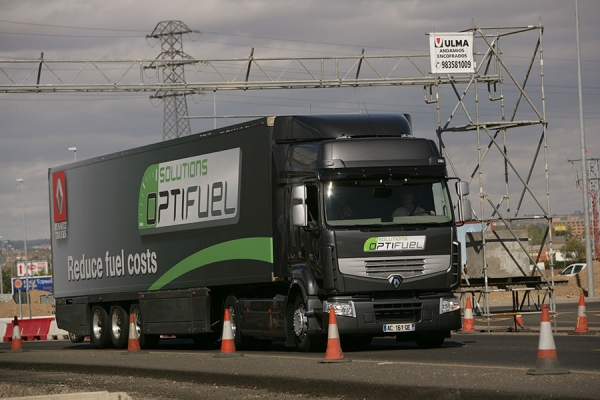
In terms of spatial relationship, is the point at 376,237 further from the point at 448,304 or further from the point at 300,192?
the point at 448,304

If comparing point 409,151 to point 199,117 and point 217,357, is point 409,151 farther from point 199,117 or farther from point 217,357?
point 199,117

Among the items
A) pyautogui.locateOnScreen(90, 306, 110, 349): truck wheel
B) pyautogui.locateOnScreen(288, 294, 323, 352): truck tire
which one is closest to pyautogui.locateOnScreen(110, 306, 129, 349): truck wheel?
pyautogui.locateOnScreen(90, 306, 110, 349): truck wheel

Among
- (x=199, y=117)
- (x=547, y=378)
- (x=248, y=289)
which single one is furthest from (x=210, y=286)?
(x=199, y=117)

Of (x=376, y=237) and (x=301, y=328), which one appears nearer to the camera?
(x=376, y=237)

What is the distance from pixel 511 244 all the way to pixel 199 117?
2526 centimetres

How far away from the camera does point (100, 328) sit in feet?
82.6

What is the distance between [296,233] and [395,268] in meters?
1.79

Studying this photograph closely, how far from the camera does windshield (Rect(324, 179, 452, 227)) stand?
1770 centimetres

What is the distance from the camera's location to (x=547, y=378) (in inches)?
437

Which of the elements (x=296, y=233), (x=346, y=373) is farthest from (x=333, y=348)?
(x=296, y=233)

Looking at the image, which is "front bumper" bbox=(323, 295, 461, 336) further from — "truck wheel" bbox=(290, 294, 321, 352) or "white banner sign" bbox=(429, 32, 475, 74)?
"white banner sign" bbox=(429, 32, 475, 74)

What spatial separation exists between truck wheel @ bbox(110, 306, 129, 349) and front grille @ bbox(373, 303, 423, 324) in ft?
26.4

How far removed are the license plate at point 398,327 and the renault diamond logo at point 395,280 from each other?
644 mm

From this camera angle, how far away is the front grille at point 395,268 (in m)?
17.6
